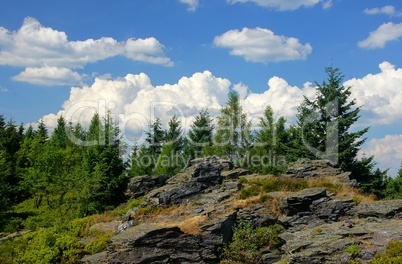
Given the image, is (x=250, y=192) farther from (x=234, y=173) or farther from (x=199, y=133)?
(x=199, y=133)

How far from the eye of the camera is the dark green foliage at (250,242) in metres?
19.7

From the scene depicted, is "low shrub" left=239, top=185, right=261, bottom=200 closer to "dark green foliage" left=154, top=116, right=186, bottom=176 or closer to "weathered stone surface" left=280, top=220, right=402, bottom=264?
"weathered stone surface" left=280, top=220, right=402, bottom=264

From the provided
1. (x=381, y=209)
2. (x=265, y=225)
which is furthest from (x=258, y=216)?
(x=381, y=209)

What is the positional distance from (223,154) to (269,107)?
30.3ft

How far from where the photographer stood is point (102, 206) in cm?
3431

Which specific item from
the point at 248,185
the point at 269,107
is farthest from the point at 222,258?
the point at 269,107

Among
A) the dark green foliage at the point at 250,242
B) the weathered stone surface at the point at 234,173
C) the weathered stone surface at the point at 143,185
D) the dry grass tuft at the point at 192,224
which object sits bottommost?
the dark green foliage at the point at 250,242

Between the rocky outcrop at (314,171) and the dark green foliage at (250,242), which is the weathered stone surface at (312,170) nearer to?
the rocky outcrop at (314,171)

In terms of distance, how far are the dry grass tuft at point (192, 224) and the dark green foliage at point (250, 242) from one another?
185cm

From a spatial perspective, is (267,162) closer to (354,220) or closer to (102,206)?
(102,206)

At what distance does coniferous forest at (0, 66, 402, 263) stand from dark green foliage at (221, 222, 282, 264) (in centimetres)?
707

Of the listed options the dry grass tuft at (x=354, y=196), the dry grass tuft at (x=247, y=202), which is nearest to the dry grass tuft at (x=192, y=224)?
the dry grass tuft at (x=247, y=202)

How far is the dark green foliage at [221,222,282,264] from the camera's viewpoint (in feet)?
64.8

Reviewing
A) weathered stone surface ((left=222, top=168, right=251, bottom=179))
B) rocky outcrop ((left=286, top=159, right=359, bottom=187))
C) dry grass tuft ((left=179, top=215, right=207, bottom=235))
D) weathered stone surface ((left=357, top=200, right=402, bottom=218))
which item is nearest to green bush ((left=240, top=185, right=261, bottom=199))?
weathered stone surface ((left=222, top=168, right=251, bottom=179))
